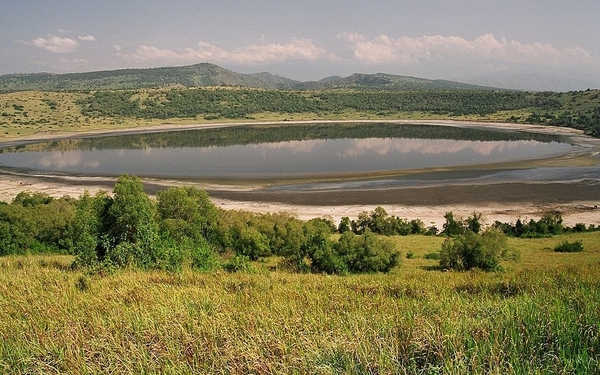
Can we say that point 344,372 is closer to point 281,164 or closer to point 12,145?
point 281,164

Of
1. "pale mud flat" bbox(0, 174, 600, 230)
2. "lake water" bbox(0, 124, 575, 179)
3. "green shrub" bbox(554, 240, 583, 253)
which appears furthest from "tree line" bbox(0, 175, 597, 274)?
"lake water" bbox(0, 124, 575, 179)

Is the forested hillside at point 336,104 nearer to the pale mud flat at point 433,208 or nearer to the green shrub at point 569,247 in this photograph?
the pale mud flat at point 433,208

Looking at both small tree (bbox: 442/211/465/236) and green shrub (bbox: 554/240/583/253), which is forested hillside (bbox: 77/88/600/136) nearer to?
small tree (bbox: 442/211/465/236)

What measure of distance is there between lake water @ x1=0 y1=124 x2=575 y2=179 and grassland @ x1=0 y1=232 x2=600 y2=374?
5865 centimetres

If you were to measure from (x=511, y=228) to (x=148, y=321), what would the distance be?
37073 millimetres

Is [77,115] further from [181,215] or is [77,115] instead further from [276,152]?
[181,215]

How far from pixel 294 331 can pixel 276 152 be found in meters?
86.2

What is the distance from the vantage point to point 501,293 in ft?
23.4

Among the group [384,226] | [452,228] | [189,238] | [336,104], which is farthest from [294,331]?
[336,104]

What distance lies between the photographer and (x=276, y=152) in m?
90.1

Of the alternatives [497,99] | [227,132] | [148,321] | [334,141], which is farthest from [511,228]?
[497,99]

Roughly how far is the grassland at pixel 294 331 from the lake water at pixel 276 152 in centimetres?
5865

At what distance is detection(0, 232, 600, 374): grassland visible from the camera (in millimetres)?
3799

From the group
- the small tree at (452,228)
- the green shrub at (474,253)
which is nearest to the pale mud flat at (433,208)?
the small tree at (452,228)
